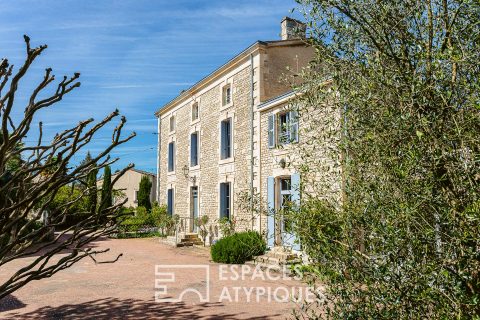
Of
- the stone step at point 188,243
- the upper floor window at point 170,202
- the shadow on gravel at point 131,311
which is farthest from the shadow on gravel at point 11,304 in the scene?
the upper floor window at point 170,202

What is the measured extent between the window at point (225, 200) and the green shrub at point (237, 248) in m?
3.25

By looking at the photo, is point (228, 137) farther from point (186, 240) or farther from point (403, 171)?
point (403, 171)

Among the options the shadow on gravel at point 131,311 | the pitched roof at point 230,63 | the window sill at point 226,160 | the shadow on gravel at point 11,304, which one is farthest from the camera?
the window sill at point 226,160

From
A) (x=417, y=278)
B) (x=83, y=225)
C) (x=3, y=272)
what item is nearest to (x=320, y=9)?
(x=417, y=278)

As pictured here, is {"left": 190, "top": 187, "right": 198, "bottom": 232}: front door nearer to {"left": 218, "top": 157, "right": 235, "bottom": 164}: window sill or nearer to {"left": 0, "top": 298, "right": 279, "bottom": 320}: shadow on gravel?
{"left": 218, "top": 157, "right": 235, "bottom": 164}: window sill

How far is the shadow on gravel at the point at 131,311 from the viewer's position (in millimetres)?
7062

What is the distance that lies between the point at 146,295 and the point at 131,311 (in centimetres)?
128

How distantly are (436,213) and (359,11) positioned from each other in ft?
6.58

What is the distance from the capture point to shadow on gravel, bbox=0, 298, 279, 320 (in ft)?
23.2

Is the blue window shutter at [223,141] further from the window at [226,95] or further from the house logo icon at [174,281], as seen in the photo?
the house logo icon at [174,281]

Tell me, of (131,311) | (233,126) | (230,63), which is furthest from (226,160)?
(131,311)

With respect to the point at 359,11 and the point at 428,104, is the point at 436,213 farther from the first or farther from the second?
the point at 359,11

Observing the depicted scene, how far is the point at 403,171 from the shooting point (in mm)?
2727

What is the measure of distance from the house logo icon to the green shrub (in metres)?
0.74
